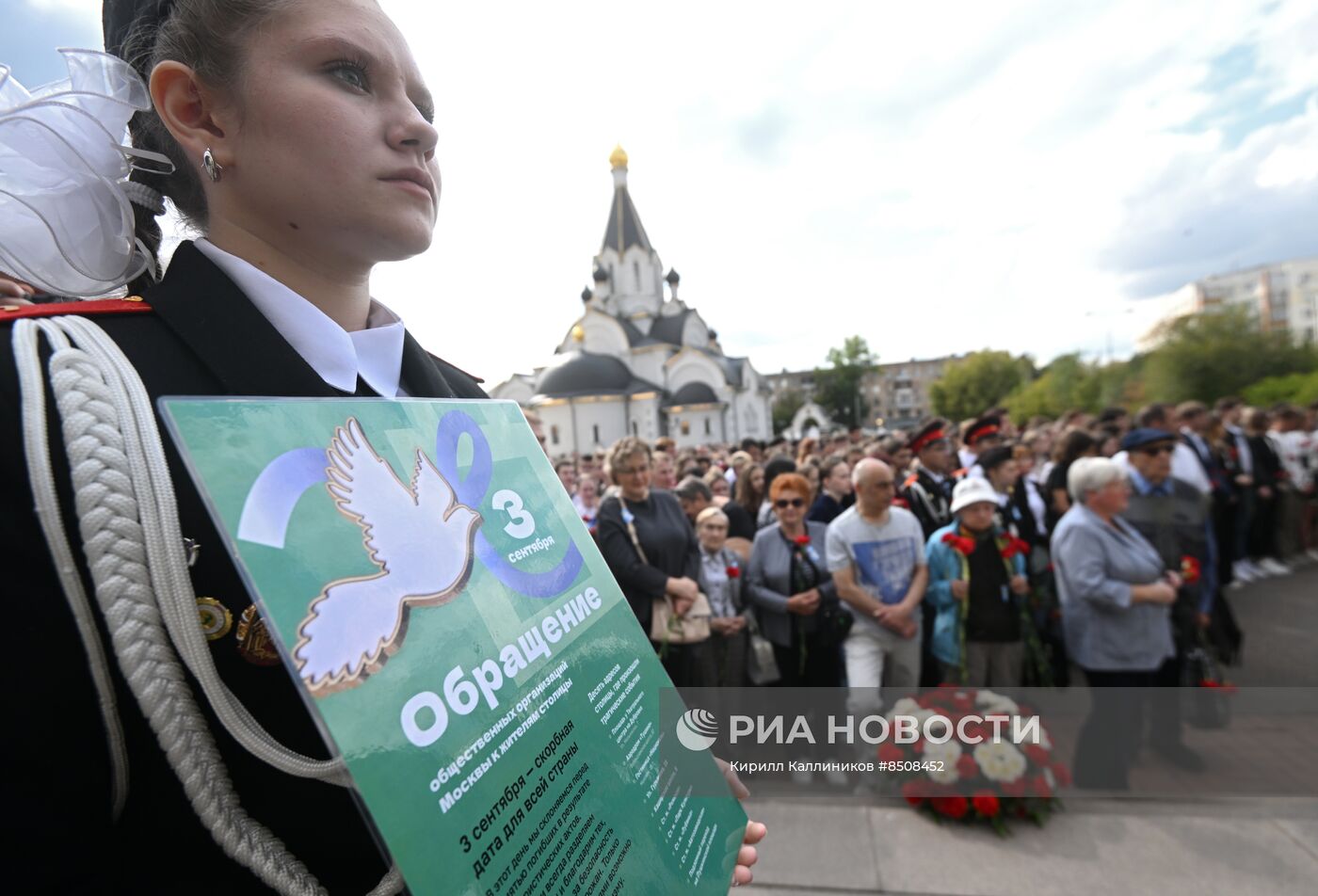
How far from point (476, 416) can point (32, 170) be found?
2.74ft

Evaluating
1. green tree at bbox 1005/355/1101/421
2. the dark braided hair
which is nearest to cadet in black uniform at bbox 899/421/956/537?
the dark braided hair

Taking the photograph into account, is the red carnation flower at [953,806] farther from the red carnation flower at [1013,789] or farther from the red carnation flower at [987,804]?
the red carnation flower at [1013,789]

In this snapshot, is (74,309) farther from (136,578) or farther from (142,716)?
(142,716)

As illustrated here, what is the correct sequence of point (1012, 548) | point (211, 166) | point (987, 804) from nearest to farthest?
point (211, 166), point (987, 804), point (1012, 548)

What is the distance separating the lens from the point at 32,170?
3.47 feet

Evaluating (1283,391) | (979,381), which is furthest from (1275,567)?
(979,381)

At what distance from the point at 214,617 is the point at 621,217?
51.9 metres

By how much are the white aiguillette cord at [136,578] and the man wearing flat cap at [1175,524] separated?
5272 millimetres

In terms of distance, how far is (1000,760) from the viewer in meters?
3.37

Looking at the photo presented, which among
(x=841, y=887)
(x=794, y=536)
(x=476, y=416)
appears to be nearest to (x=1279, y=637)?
(x=794, y=536)

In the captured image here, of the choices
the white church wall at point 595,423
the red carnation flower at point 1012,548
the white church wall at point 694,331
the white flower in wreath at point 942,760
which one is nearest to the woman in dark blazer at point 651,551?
the white flower in wreath at point 942,760

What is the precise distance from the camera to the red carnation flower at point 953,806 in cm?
334

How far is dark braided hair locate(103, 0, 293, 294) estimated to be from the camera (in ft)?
3.04

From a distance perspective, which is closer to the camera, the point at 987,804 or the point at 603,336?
the point at 987,804
